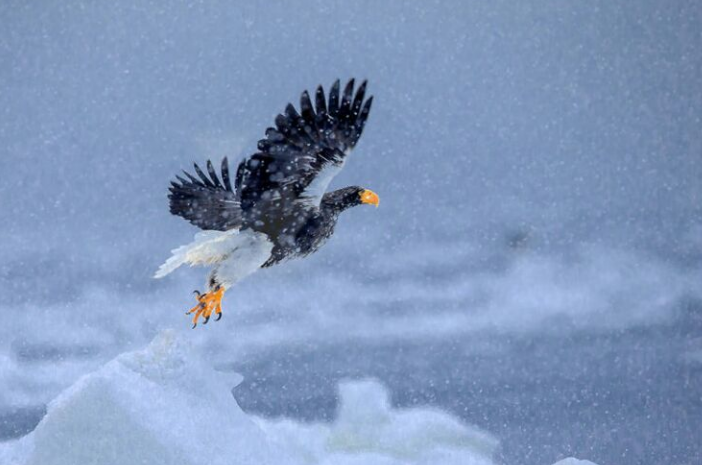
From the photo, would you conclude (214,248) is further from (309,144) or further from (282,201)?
(309,144)

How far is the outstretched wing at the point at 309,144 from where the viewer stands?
385 inches

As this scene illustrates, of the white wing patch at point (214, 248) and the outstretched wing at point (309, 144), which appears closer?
the outstretched wing at point (309, 144)

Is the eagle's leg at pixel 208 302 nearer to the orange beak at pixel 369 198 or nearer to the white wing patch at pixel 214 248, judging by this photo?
the white wing patch at pixel 214 248

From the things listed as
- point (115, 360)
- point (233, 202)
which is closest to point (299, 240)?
point (233, 202)

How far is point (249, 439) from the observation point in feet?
160

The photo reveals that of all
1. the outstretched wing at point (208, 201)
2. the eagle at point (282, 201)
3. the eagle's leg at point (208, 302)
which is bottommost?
the eagle's leg at point (208, 302)

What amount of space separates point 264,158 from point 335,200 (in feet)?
5.39

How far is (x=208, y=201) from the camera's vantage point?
43.6 feet

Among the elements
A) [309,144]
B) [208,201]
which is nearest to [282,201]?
[309,144]

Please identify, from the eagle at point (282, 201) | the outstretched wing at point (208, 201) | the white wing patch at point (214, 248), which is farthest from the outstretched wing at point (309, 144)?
the outstretched wing at point (208, 201)

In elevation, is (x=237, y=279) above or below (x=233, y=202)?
below

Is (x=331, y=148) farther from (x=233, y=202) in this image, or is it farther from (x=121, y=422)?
(x=121, y=422)

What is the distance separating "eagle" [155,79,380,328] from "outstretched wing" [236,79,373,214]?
0.01 metres

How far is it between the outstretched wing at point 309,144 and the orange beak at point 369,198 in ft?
3.54
